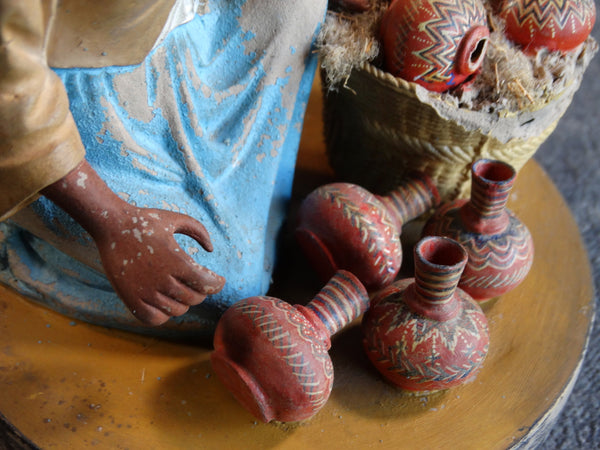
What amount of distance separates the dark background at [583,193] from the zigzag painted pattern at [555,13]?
0.46 m

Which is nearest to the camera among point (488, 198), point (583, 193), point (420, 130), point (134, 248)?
point (134, 248)

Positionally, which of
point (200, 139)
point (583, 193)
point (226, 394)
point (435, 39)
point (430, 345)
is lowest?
point (583, 193)

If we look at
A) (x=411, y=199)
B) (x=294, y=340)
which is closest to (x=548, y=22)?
(x=411, y=199)

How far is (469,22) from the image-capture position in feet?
3.58

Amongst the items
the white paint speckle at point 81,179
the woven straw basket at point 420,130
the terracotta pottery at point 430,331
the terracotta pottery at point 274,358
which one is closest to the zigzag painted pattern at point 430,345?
the terracotta pottery at point 430,331

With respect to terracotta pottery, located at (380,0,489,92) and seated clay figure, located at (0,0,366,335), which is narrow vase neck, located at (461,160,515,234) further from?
seated clay figure, located at (0,0,366,335)

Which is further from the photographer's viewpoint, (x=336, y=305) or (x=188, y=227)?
(x=336, y=305)

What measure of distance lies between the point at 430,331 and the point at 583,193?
1224 millimetres

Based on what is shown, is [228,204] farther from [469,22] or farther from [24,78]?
[469,22]

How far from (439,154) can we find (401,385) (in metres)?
0.45

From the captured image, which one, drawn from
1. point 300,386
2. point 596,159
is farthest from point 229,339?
point 596,159

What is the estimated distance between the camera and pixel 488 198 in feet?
3.46

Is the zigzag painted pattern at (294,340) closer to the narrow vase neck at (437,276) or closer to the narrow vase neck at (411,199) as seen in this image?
the narrow vase neck at (437,276)

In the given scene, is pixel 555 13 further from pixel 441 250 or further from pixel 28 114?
pixel 28 114
